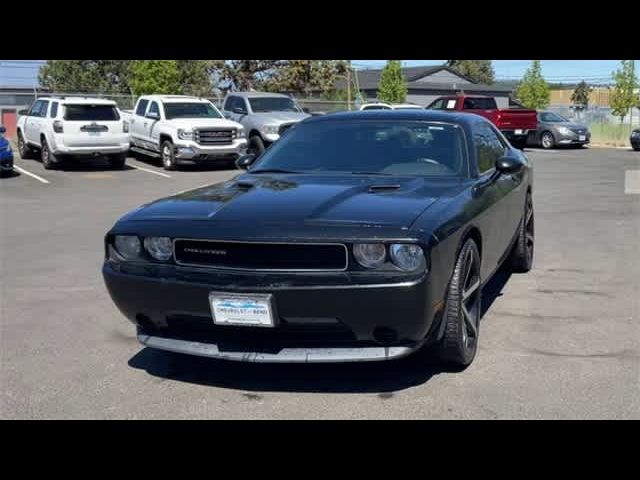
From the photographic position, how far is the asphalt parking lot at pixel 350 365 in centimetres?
398

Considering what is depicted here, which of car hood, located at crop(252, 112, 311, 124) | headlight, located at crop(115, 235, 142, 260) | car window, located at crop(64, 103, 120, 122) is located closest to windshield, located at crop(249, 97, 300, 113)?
car hood, located at crop(252, 112, 311, 124)

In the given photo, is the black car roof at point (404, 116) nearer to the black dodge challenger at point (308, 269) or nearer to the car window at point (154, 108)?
the black dodge challenger at point (308, 269)

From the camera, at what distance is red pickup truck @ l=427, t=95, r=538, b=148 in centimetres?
2472

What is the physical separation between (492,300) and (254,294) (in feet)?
9.47

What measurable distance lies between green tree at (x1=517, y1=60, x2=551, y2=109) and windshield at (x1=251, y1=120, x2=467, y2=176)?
35144 millimetres

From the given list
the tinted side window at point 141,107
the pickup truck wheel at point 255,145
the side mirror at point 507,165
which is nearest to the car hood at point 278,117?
the pickup truck wheel at point 255,145

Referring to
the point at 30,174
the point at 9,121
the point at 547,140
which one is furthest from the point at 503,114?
the point at 9,121

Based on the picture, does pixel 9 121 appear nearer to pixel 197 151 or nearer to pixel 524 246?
pixel 197 151

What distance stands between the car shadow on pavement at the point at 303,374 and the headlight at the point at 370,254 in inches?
30.4
